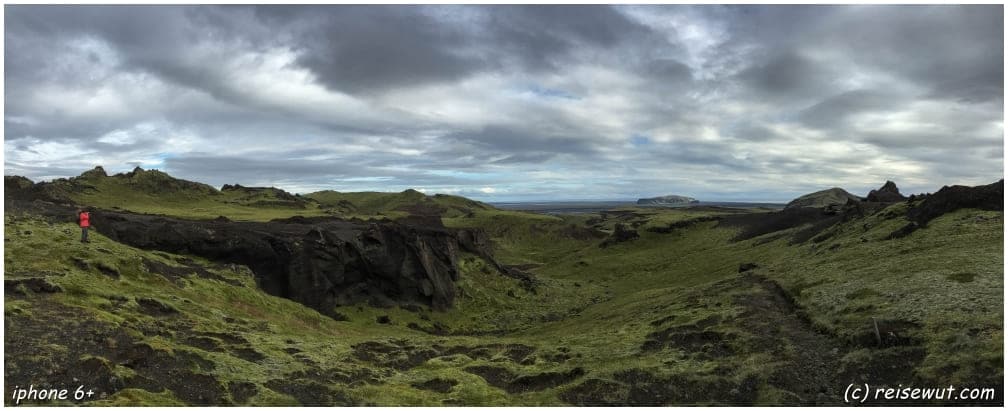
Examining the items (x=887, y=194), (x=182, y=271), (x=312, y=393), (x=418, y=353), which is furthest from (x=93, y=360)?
(x=887, y=194)

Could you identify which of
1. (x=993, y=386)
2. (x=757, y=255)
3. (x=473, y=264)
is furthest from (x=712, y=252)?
(x=993, y=386)

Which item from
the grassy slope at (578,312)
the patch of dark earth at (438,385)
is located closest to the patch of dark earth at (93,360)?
the grassy slope at (578,312)

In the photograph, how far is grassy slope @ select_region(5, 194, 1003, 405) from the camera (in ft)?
86.8

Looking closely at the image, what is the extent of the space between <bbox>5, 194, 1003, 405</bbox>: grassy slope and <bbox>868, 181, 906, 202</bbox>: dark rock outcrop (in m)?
67.8

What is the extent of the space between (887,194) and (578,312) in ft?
403

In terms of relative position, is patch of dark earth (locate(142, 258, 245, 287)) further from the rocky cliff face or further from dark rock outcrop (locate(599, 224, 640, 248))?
dark rock outcrop (locate(599, 224, 640, 248))

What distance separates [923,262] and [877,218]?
4822 centimetres

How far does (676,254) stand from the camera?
126688 mm

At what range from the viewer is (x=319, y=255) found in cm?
6544

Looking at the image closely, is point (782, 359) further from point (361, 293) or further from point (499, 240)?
point (499, 240)

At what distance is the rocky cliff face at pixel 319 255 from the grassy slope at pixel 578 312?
3911 mm

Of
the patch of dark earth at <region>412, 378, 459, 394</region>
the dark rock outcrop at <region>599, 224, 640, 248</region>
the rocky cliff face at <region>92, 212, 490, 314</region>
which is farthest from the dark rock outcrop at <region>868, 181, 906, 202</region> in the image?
the patch of dark earth at <region>412, 378, 459, 394</region>

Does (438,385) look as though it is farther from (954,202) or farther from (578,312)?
(954,202)

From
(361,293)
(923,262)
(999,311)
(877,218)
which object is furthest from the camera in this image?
A: (877,218)
